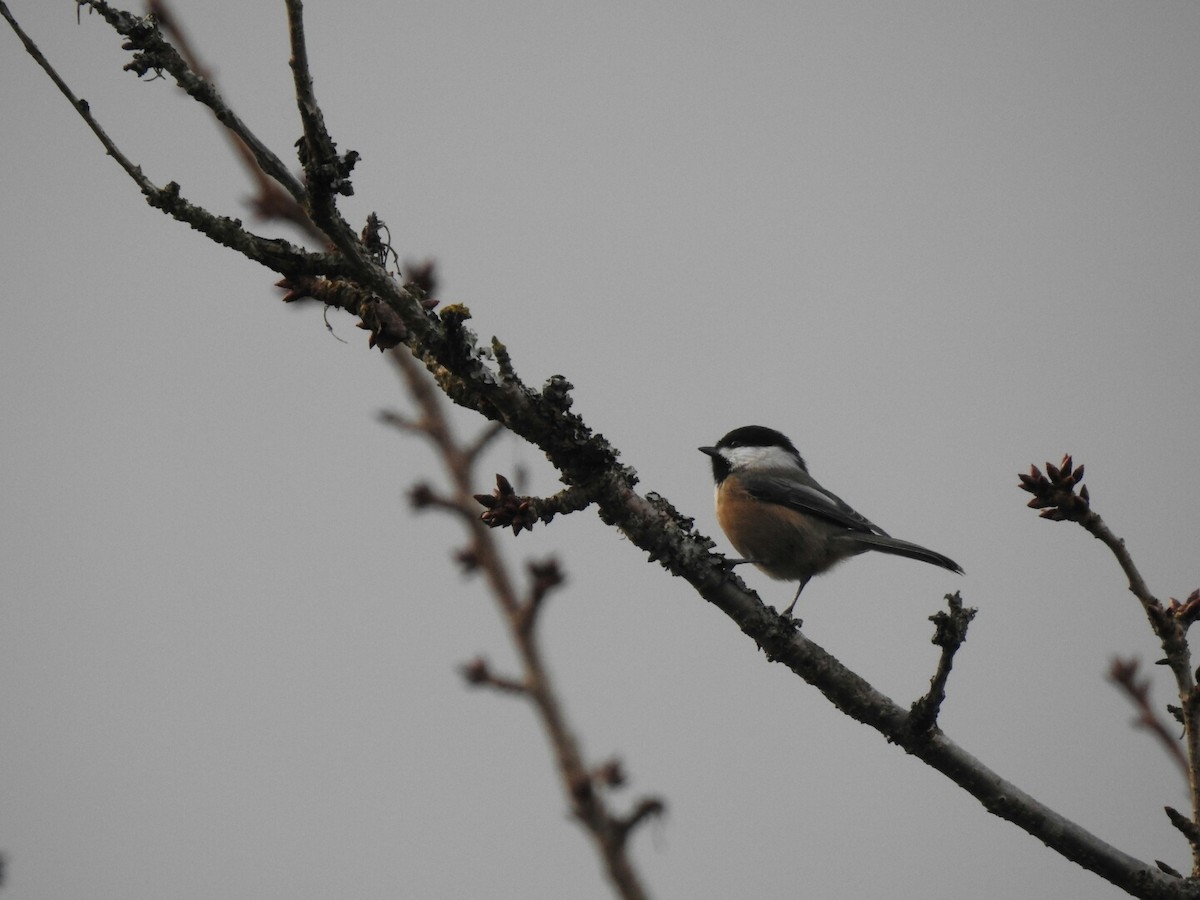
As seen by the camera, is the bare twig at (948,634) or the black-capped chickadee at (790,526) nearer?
the bare twig at (948,634)

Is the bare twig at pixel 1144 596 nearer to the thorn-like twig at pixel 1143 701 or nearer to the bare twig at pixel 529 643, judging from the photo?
the thorn-like twig at pixel 1143 701

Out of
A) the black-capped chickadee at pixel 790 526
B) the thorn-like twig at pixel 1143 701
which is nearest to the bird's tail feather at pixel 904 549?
the black-capped chickadee at pixel 790 526

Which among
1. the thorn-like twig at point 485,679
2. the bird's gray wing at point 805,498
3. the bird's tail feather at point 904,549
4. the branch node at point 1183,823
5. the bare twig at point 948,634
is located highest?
the bird's gray wing at point 805,498

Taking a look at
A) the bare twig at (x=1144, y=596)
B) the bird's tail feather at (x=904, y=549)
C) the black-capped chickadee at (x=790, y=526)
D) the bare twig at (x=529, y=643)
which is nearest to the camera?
the bare twig at (x=1144, y=596)

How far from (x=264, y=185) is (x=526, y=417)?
3.12 meters

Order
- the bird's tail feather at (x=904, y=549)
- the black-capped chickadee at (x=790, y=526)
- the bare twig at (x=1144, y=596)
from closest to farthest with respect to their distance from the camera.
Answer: the bare twig at (x=1144, y=596) → the bird's tail feather at (x=904, y=549) → the black-capped chickadee at (x=790, y=526)

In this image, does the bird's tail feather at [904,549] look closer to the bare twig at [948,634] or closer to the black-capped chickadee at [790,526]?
the black-capped chickadee at [790,526]

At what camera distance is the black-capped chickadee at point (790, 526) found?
273 inches

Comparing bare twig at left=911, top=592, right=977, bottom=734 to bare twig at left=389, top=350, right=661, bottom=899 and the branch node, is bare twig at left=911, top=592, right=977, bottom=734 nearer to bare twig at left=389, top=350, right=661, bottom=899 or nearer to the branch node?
the branch node

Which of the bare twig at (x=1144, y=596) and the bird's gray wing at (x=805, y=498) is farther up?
the bird's gray wing at (x=805, y=498)

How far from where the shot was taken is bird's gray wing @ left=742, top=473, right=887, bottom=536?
23.1 ft

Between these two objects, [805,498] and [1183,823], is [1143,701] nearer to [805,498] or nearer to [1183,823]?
[1183,823]

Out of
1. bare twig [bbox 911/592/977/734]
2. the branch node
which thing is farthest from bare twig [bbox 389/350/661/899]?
the branch node

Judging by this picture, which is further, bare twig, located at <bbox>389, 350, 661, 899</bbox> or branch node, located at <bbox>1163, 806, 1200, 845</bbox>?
bare twig, located at <bbox>389, 350, 661, 899</bbox>
